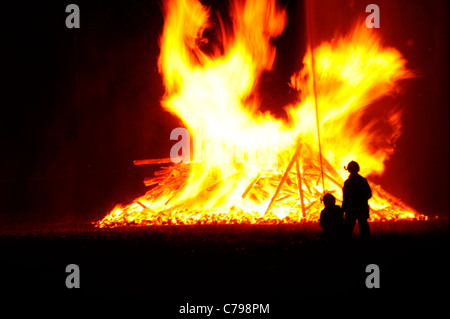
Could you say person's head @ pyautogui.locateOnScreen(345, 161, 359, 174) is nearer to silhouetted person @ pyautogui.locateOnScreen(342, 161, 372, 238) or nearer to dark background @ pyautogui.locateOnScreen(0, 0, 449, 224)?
silhouetted person @ pyautogui.locateOnScreen(342, 161, 372, 238)

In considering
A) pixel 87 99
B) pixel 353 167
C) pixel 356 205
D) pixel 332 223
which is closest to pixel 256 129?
pixel 353 167

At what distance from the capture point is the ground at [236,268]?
185 inches

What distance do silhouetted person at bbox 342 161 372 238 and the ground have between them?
0.79ft

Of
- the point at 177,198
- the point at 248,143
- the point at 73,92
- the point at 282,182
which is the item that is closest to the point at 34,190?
the point at 73,92

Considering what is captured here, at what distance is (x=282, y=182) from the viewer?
30.2 feet

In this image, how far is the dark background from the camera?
41.1ft

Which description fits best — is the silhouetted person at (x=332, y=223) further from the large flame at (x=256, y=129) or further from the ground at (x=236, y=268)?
the large flame at (x=256, y=129)

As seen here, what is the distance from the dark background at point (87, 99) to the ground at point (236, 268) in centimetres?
553

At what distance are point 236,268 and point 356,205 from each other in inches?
87.0

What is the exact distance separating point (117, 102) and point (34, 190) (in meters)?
3.65

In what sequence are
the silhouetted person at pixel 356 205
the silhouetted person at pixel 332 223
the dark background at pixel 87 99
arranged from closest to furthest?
the silhouetted person at pixel 332 223 < the silhouetted person at pixel 356 205 < the dark background at pixel 87 99

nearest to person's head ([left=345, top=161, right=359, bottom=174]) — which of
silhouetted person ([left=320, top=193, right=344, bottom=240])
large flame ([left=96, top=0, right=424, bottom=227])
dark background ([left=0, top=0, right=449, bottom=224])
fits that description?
silhouetted person ([left=320, top=193, right=344, bottom=240])

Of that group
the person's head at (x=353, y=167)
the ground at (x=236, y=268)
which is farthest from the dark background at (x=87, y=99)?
the person's head at (x=353, y=167)
